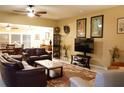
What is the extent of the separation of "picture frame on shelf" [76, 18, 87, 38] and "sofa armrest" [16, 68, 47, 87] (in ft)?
13.0

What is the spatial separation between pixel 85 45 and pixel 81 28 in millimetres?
1074

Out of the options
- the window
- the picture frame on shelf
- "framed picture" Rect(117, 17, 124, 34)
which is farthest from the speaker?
the window

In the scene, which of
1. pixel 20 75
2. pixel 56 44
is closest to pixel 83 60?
pixel 56 44

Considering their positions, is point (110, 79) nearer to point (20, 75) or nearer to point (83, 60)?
point (20, 75)

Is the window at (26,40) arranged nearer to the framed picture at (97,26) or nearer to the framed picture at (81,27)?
the framed picture at (81,27)

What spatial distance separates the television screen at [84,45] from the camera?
6.31 meters

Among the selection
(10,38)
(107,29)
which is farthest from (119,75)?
(10,38)

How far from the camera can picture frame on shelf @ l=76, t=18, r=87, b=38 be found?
6.96 meters

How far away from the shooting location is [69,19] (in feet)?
26.2

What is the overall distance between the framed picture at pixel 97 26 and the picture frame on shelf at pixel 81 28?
1.79ft

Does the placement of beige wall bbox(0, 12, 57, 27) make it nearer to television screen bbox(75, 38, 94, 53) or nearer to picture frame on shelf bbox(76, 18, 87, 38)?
picture frame on shelf bbox(76, 18, 87, 38)

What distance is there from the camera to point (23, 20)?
7.59 metres

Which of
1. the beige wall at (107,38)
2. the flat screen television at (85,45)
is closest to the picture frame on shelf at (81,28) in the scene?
the beige wall at (107,38)

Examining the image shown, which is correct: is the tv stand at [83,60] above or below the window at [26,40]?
below
